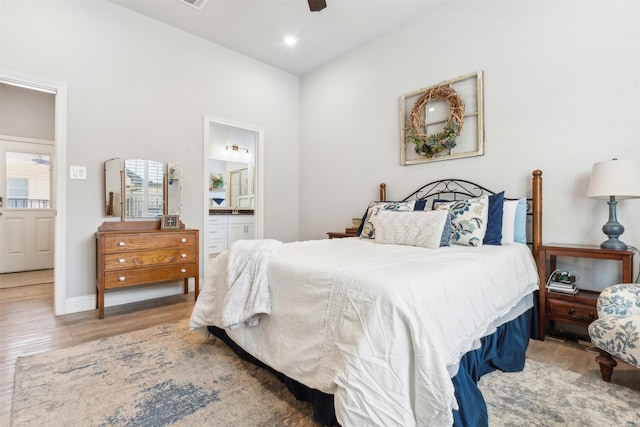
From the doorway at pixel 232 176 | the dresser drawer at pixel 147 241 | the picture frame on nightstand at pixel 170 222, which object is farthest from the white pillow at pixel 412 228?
the doorway at pixel 232 176

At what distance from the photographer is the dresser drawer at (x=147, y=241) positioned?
284 cm

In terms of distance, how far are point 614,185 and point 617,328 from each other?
3.13 feet

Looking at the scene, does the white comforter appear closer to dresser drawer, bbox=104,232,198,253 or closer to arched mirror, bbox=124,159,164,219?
dresser drawer, bbox=104,232,198,253

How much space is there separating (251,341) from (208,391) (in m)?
0.32

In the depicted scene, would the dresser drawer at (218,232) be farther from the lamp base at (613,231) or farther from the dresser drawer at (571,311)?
the lamp base at (613,231)

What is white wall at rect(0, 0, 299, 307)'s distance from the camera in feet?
9.24

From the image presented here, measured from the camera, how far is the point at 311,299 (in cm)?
141

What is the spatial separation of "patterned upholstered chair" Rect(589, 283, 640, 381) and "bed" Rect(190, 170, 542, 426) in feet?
1.30

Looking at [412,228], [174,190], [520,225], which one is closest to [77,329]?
[174,190]

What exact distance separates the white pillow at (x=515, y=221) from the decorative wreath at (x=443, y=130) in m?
0.85

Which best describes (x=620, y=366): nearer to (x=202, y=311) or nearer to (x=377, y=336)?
(x=377, y=336)

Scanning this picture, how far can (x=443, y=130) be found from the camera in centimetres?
313

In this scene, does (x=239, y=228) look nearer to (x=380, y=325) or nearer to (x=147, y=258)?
(x=147, y=258)

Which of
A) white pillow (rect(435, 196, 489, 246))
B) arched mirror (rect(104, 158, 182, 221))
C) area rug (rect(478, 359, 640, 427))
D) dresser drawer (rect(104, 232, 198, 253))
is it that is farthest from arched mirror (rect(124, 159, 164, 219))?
area rug (rect(478, 359, 640, 427))
